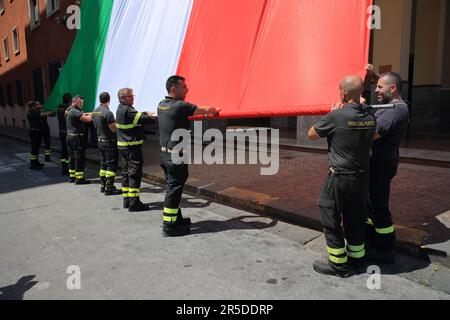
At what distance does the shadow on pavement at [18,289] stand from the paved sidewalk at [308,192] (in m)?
3.23

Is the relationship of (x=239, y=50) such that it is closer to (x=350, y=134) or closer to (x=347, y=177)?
(x=350, y=134)

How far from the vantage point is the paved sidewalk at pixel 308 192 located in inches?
166

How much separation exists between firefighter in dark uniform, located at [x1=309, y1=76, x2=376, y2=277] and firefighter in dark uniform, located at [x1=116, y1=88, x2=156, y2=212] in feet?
10.3

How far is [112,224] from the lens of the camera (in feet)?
17.3


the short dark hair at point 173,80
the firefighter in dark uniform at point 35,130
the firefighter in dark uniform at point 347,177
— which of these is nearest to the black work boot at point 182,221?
the short dark hair at point 173,80

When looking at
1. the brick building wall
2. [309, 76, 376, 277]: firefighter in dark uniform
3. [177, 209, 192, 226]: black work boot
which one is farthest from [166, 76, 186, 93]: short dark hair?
the brick building wall

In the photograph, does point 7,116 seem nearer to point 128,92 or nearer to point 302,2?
point 128,92

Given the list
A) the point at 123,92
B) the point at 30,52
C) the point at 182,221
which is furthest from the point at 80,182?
the point at 30,52

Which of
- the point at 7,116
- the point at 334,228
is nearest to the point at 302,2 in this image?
the point at 334,228

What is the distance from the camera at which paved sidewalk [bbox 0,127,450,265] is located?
4.21m

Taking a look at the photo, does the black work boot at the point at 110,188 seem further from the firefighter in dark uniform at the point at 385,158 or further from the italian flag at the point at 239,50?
the firefighter in dark uniform at the point at 385,158

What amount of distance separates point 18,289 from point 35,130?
7.85m

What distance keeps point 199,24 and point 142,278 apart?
9.63 ft

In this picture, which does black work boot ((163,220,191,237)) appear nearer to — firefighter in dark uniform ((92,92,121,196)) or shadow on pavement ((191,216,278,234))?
shadow on pavement ((191,216,278,234))
